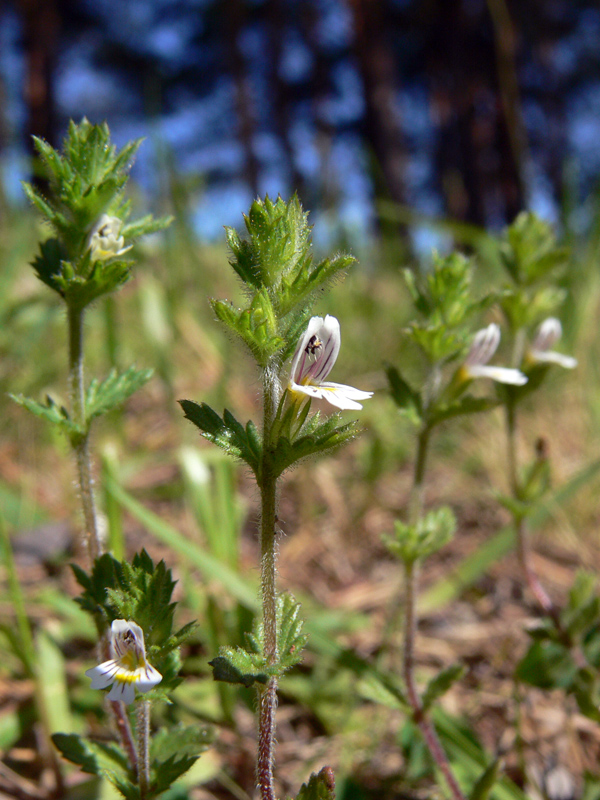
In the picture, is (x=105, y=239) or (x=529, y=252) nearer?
(x=105, y=239)

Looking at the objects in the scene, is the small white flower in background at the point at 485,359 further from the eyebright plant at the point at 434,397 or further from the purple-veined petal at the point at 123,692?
the purple-veined petal at the point at 123,692

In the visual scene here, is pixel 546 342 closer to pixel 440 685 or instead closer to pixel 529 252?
pixel 529 252

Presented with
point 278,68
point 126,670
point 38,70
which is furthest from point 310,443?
point 278,68

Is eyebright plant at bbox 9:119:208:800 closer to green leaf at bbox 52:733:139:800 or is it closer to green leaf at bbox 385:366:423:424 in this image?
green leaf at bbox 52:733:139:800

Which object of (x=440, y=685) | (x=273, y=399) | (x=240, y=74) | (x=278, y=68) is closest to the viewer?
(x=273, y=399)

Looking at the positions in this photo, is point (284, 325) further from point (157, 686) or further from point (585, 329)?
point (585, 329)

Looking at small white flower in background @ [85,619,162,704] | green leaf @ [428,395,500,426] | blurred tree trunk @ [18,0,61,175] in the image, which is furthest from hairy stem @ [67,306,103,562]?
blurred tree trunk @ [18,0,61,175]

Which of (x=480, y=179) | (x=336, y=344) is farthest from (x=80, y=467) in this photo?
(x=480, y=179)
